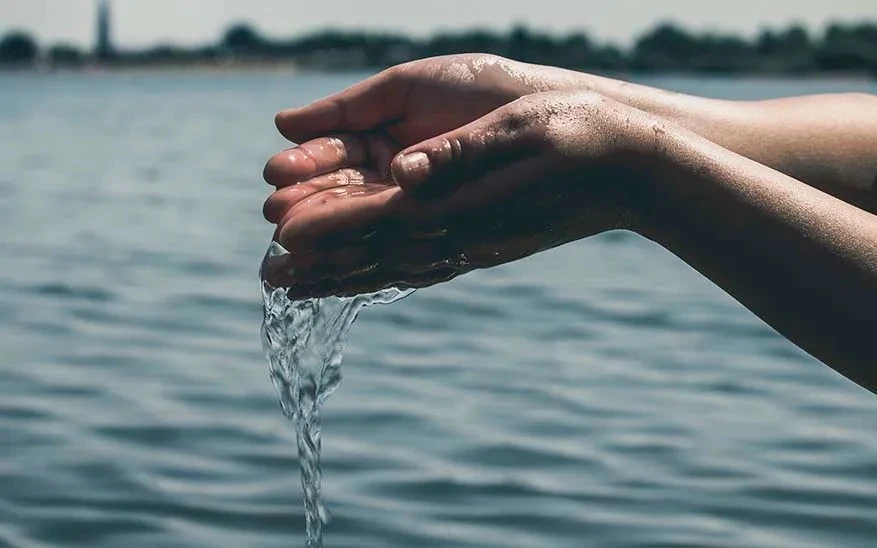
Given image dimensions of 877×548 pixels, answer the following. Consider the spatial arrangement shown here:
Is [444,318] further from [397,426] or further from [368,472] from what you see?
[368,472]

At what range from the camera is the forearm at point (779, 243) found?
9.71 ft

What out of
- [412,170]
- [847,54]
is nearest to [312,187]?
[412,170]

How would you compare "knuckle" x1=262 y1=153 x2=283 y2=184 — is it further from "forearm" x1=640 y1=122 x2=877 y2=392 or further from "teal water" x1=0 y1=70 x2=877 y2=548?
"teal water" x1=0 y1=70 x2=877 y2=548

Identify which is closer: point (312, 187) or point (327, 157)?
point (312, 187)

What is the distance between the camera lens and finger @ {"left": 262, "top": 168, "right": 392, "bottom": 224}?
3.45 m

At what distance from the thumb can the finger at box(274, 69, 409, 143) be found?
98 centimetres

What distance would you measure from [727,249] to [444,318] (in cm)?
852

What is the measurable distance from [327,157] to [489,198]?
2.94 feet

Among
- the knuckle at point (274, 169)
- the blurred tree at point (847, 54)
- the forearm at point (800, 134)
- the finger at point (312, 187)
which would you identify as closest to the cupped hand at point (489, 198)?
the finger at point (312, 187)

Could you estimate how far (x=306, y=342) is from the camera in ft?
14.0

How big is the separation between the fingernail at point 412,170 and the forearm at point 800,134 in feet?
3.63

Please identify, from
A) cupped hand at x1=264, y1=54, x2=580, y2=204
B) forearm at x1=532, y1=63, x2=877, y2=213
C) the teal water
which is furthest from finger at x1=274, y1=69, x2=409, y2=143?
the teal water

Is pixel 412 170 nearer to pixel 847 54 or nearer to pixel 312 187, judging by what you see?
pixel 312 187

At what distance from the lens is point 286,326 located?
4.18 metres
